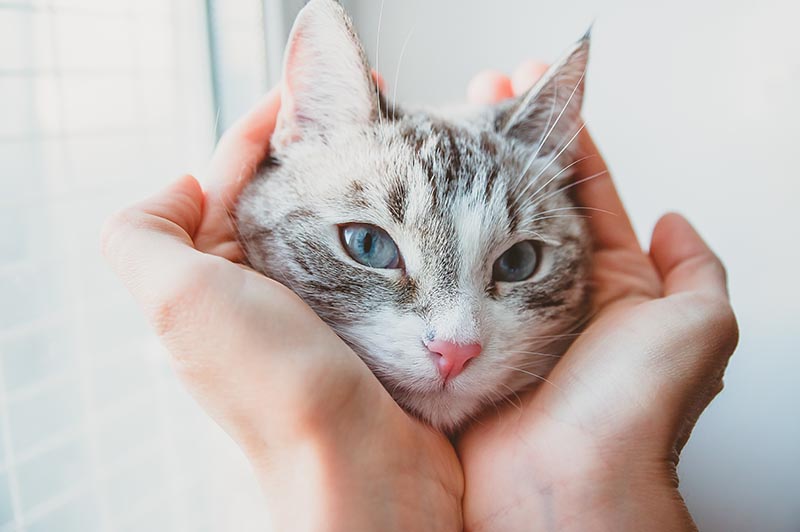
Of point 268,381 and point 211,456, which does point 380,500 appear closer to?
point 268,381

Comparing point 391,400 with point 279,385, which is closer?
point 279,385

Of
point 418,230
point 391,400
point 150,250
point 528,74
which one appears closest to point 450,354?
point 391,400

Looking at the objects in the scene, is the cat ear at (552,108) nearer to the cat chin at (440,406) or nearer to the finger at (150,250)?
the cat chin at (440,406)

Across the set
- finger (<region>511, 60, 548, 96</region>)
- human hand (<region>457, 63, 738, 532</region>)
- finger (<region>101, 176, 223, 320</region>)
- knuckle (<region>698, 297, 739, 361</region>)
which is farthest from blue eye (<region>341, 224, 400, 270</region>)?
finger (<region>511, 60, 548, 96</region>)

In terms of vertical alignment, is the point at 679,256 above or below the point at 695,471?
above

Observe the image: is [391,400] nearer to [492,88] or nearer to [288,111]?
[288,111]

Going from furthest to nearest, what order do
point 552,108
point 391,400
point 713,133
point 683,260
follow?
point 713,133 → point 683,260 → point 552,108 → point 391,400

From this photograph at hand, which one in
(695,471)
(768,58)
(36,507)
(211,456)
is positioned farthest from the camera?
(695,471)

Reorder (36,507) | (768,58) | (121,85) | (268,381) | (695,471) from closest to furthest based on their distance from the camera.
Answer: (268,381) < (36,507) < (121,85) < (768,58) < (695,471)

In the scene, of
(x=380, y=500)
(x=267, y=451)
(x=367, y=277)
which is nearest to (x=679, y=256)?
(x=367, y=277)
